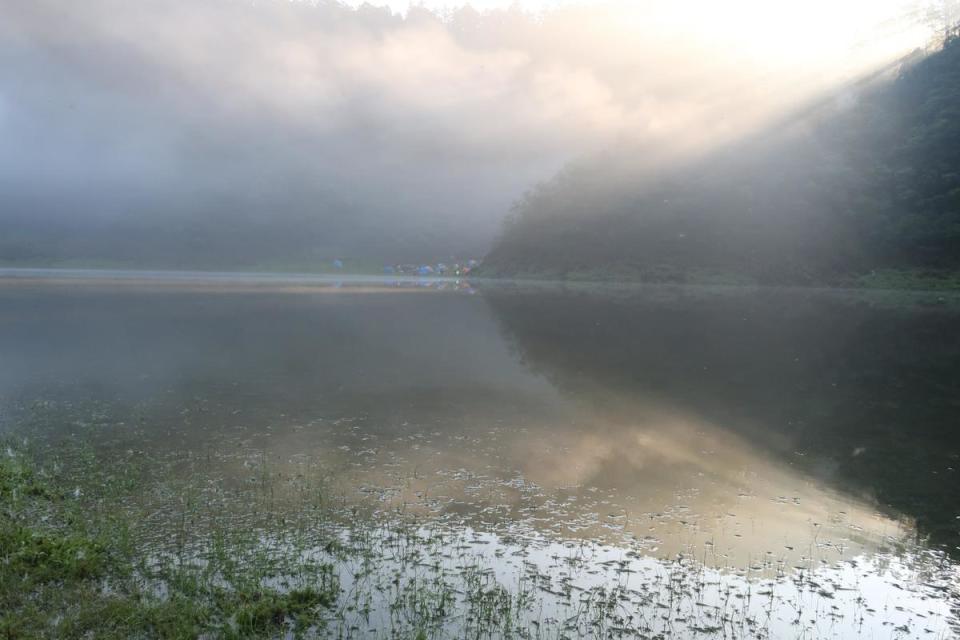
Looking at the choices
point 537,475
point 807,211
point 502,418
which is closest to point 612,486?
point 537,475

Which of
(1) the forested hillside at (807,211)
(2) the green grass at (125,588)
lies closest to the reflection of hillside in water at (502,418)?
(2) the green grass at (125,588)

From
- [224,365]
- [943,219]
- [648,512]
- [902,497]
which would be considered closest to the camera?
[648,512]

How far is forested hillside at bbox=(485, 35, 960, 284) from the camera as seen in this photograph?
500 feet

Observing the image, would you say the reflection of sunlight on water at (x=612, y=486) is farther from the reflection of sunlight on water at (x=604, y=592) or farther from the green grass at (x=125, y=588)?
the green grass at (x=125, y=588)

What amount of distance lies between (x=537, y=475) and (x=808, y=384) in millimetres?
18301

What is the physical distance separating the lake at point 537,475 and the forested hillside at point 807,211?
435ft

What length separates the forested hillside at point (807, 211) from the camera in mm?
152375

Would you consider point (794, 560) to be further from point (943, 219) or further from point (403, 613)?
point (943, 219)

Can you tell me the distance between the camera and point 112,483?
1291 centimetres

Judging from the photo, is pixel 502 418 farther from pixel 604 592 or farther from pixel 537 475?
pixel 604 592

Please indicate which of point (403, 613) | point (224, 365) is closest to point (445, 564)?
point (403, 613)

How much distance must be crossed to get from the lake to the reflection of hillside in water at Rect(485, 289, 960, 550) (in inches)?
5.8

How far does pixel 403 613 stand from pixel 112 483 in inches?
313

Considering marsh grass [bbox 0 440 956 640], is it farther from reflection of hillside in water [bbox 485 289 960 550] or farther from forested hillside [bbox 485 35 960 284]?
forested hillside [bbox 485 35 960 284]
